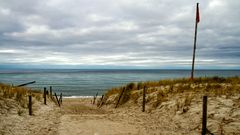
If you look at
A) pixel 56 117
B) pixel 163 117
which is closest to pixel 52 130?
pixel 56 117

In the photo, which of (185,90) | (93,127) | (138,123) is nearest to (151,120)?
(138,123)

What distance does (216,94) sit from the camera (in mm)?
15484

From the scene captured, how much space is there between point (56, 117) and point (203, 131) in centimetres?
838

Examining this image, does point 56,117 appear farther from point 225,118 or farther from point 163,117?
point 225,118

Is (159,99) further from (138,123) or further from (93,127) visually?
(93,127)

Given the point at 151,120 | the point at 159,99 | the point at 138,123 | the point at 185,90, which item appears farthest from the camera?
the point at 185,90

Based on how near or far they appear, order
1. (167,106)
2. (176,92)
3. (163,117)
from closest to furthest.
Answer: (163,117), (167,106), (176,92)

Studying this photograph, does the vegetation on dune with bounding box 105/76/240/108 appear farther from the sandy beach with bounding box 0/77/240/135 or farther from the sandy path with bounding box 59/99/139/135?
the sandy path with bounding box 59/99/139/135

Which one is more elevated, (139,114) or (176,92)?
(176,92)

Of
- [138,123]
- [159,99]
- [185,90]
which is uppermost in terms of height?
[185,90]

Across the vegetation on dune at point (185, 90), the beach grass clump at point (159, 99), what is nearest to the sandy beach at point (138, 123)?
the vegetation on dune at point (185, 90)

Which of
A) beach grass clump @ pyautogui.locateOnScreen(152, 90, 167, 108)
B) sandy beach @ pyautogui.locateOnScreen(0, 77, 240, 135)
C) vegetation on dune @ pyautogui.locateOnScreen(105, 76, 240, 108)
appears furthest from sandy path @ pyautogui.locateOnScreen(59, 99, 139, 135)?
vegetation on dune @ pyautogui.locateOnScreen(105, 76, 240, 108)

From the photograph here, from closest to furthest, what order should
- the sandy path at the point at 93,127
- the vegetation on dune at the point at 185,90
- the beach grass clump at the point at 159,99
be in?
1. the sandy path at the point at 93,127
2. the vegetation on dune at the point at 185,90
3. the beach grass clump at the point at 159,99

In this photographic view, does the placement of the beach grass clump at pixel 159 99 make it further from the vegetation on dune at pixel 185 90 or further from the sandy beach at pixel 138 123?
the sandy beach at pixel 138 123
